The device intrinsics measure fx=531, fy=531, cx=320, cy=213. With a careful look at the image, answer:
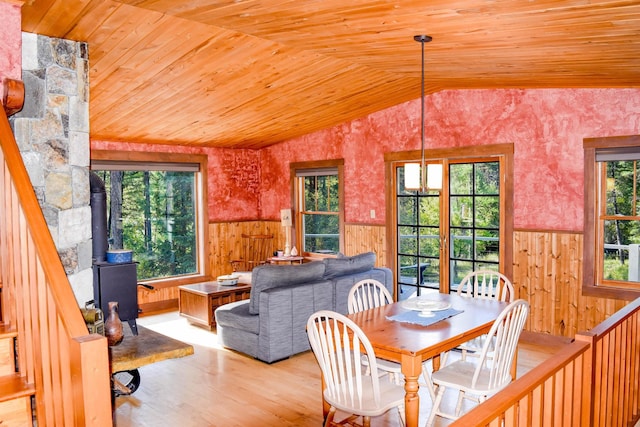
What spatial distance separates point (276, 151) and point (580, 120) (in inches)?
191

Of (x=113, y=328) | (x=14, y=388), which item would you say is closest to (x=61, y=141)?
(x=113, y=328)

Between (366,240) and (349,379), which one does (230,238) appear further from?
(349,379)

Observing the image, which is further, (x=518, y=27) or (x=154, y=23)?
(x=154, y=23)

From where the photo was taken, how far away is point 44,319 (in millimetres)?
1760

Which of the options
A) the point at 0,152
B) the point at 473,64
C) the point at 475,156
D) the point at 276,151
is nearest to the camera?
the point at 0,152

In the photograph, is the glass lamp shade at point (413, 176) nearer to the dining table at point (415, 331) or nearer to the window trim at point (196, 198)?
the dining table at point (415, 331)

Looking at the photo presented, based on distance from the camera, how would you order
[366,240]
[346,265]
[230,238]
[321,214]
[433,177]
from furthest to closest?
[230,238] < [321,214] < [366,240] < [346,265] < [433,177]

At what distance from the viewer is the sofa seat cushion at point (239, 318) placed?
522cm

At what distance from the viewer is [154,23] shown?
377 cm

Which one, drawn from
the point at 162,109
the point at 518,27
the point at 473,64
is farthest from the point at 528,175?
the point at 162,109

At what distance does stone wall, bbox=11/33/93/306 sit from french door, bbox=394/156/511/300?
3.33m

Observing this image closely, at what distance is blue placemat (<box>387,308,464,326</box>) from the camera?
3609 mm

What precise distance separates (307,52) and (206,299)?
10.5 feet

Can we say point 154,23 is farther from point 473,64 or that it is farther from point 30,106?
point 473,64
